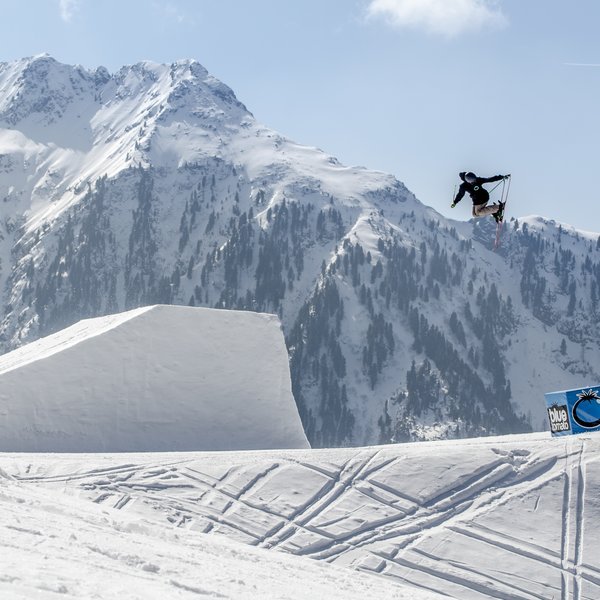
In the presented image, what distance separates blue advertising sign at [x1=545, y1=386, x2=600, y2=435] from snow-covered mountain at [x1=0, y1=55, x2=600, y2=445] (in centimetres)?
11036

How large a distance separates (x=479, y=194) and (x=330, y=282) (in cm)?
14263

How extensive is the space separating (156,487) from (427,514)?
7108mm

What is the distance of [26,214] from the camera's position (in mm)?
190250

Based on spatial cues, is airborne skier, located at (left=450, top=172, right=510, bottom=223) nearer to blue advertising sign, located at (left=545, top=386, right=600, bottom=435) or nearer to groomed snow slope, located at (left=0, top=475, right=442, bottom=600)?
groomed snow slope, located at (left=0, top=475, right=442, bottom=600)

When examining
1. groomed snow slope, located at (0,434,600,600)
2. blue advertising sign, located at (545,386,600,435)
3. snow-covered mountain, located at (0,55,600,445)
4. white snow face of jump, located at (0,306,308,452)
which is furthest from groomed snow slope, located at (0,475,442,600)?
snow-covered mountain, located at (0,55,600,445)

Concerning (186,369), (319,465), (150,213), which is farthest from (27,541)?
(150,213)

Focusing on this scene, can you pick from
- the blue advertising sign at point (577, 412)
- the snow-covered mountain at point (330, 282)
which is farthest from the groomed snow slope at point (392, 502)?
the snow-covered mountain at point (330, 282)

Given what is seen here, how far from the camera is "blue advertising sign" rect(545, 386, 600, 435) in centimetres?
2238

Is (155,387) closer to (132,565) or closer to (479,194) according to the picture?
(479,194)

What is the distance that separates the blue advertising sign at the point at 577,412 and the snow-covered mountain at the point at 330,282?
4345 inches

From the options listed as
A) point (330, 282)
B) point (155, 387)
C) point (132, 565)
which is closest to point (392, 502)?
point (155, 387)

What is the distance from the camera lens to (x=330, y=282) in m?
157

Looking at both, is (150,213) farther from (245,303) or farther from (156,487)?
(156,487)

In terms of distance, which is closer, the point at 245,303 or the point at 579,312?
the point at 245,303
